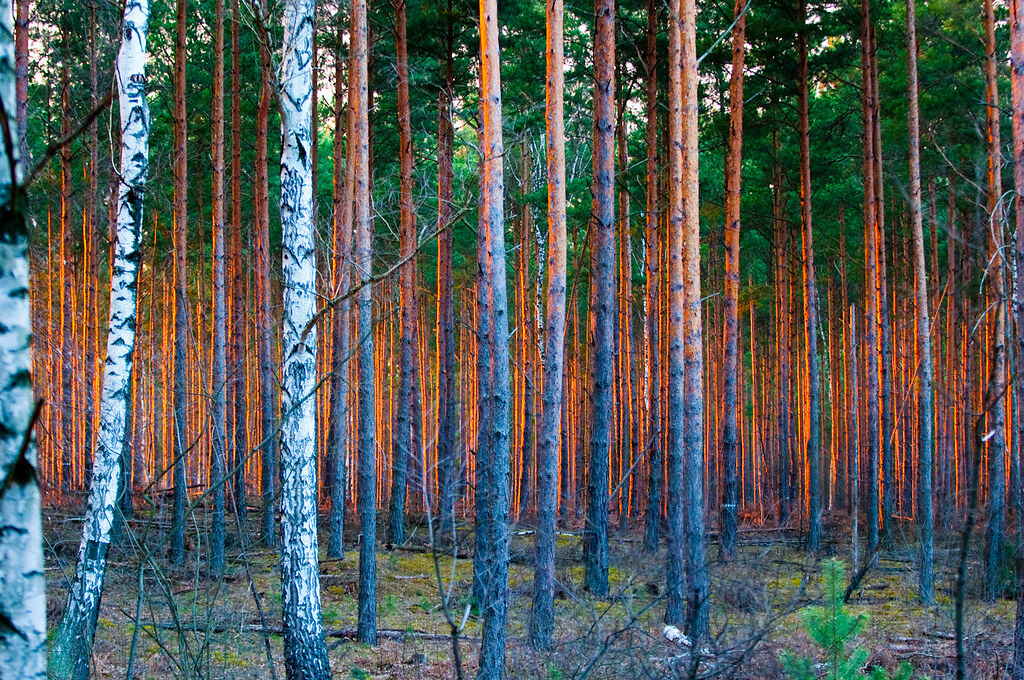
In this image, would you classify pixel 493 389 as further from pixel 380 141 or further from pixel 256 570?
pixel 380 141

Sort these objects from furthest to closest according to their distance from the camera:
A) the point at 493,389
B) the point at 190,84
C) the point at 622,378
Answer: the point at 622,378, the point at 190,84, the point at 493,389

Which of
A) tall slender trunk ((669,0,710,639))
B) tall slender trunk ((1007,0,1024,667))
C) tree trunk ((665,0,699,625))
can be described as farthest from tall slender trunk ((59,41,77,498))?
tall slender trunk ((1007,0,1024,667))

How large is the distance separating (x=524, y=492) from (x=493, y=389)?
15.5 m

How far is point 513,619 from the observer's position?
9.56 m

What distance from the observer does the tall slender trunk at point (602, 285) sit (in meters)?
9.54

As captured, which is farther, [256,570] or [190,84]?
[190,84]

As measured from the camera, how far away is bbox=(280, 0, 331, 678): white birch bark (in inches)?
235

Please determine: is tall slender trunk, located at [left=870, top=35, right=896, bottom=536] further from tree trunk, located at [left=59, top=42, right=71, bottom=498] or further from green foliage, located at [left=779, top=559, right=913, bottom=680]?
tree trunk, located at [left=59, top=42, right=71, bottom=498]

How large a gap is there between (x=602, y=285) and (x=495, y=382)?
3413 mm

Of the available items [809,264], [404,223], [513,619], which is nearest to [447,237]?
[404,223]

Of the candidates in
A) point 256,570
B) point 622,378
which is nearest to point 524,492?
point 622,378

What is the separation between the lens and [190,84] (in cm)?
→ 1686

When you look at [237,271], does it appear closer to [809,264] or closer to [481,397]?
[481,397]

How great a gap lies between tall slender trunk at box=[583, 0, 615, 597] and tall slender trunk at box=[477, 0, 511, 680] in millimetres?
2251
